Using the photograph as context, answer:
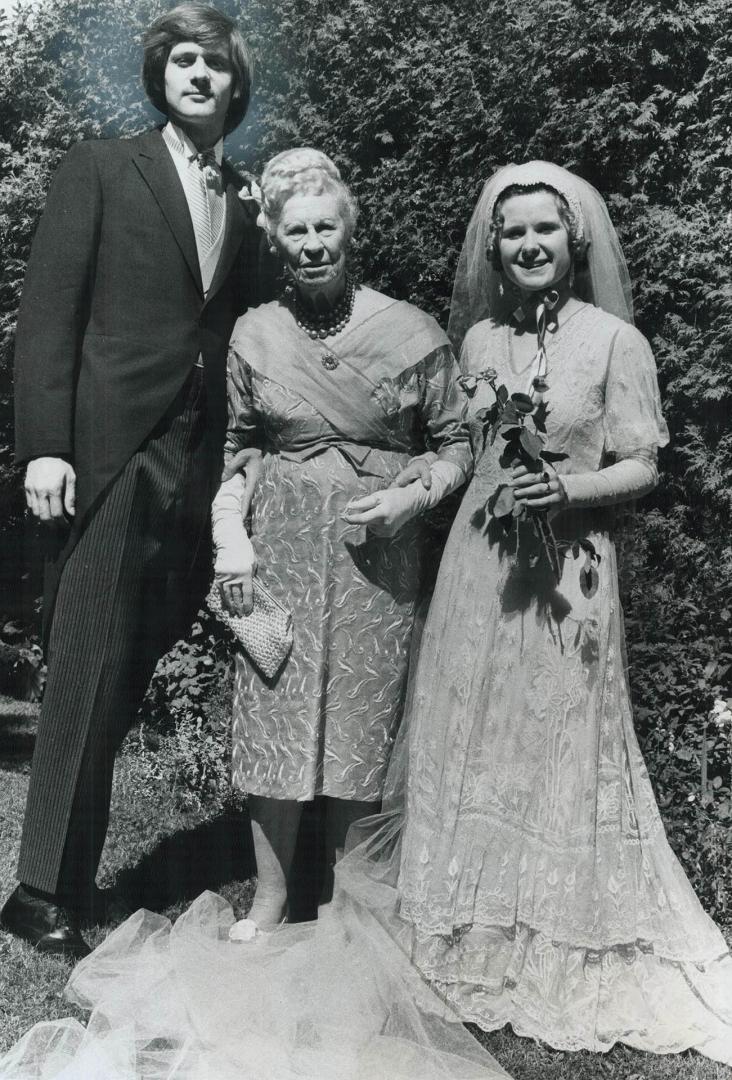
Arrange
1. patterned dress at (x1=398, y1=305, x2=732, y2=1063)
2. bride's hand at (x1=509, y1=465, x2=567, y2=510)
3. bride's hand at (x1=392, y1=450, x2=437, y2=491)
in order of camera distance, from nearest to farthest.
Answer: bride's hand at (x1=509, y1=465, x2=567, y2=510), patterned dress at (x1=398, y1=305, x2=732, y2=1063), bride's hand at (x1=392, y1=450, x2=437, y2=491)

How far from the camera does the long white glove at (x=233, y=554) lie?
2.93 meters

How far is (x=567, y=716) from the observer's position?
9.18ft

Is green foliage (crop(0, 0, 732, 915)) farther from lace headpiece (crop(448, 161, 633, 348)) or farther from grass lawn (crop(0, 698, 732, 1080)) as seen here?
grass lawn (crop(0, 698, 732, 1080))

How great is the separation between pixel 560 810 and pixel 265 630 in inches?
35.7

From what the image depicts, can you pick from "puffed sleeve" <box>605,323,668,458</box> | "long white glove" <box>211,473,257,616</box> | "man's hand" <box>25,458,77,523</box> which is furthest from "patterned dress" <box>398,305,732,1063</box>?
"man's hand" <box>25,458,77,523</box>

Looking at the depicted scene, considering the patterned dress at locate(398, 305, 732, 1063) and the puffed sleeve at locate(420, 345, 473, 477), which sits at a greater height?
the puffed sleeve at locate(420, 345, 473, 477)

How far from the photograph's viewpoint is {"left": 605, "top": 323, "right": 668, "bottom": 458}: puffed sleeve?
2785 millimetres

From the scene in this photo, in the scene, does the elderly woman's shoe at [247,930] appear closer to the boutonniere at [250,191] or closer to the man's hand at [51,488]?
the man's hand at [51,488]

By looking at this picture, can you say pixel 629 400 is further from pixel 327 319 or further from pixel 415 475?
pixel 327 319

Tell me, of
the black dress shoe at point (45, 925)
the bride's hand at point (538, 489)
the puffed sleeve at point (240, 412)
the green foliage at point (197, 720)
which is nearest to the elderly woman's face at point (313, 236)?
the puffed sleeve at point (240, 412)

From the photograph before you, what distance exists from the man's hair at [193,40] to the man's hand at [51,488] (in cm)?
114

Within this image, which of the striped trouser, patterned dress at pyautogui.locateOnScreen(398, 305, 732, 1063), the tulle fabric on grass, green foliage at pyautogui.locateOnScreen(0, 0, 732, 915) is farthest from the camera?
green foliage at pyautogui.locateOnScreen(0, 0, 732, 915)

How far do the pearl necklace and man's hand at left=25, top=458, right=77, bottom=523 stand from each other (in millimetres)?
786

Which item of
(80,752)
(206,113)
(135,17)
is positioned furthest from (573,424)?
(135,17)
